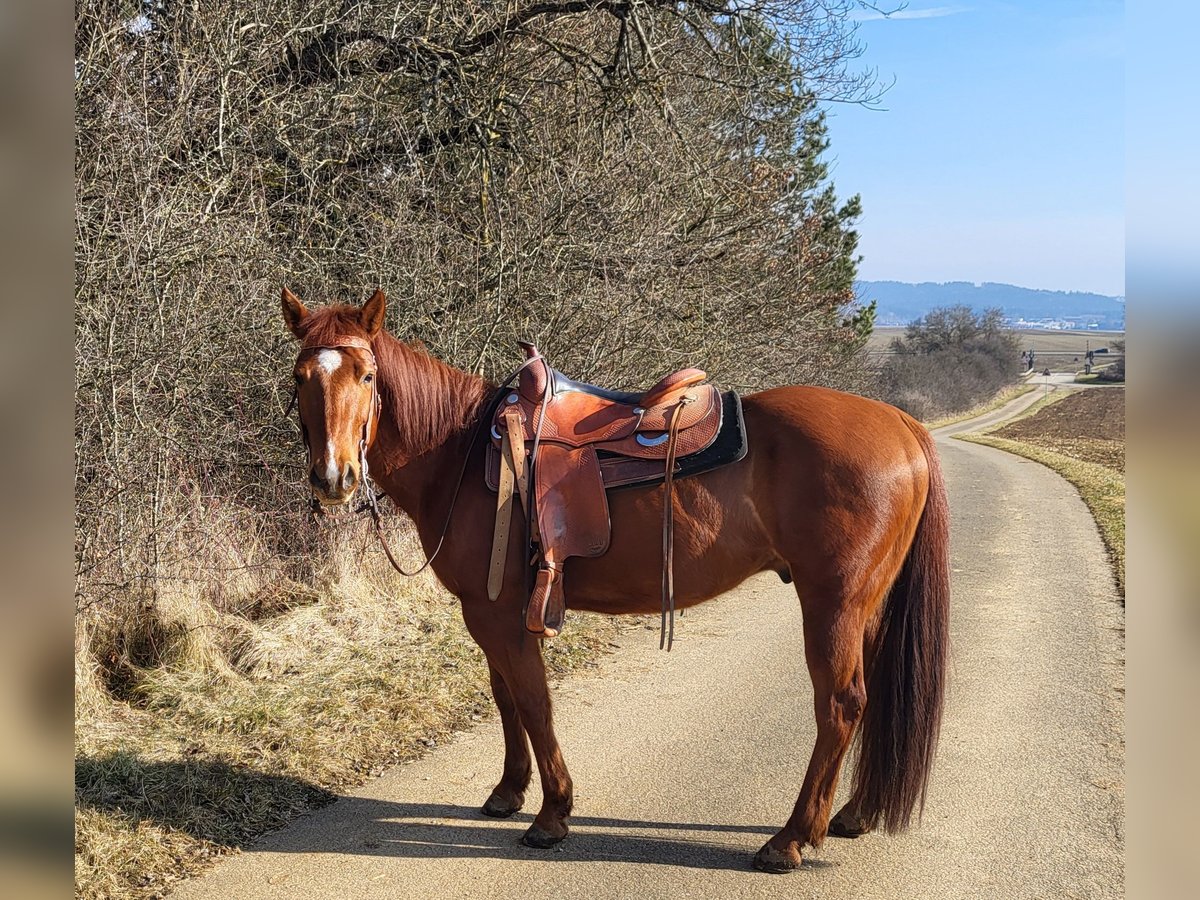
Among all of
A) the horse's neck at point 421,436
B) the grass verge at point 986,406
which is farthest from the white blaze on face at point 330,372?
the grass verge at point 986,406

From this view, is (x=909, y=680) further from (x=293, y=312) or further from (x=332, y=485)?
(x=293, y=312)

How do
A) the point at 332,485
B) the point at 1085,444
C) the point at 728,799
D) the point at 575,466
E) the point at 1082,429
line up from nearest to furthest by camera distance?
1. the point at 332,485
2. the point at 575,466
3. the point at 728,799
4. the point at 1085,444
5. the point at 1082,429

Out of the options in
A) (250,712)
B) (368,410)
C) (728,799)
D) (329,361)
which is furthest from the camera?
(250,712)

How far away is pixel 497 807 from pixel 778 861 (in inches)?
47.8

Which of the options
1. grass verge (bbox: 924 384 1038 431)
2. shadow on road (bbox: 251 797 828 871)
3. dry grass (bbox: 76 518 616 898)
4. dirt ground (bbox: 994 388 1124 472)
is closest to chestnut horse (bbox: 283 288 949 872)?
shadow on road (bbox: 251 797 828 871)

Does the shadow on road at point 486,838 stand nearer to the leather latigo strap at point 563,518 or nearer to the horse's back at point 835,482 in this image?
the leather latigo strap at point 563,518

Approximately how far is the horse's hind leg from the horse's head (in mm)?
1919

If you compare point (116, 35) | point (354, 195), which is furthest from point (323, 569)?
point (116, 35)

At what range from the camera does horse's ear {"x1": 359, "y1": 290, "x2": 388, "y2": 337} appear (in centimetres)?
362

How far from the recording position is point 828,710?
361 cm

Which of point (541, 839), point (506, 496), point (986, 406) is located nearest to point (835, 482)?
point (506, 496)

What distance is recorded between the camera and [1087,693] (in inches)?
214

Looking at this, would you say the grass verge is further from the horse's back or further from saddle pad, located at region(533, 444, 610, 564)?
saddle pad, located at region(533, 444, 610, 564)

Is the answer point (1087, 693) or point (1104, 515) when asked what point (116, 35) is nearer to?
point (1087, 693)
